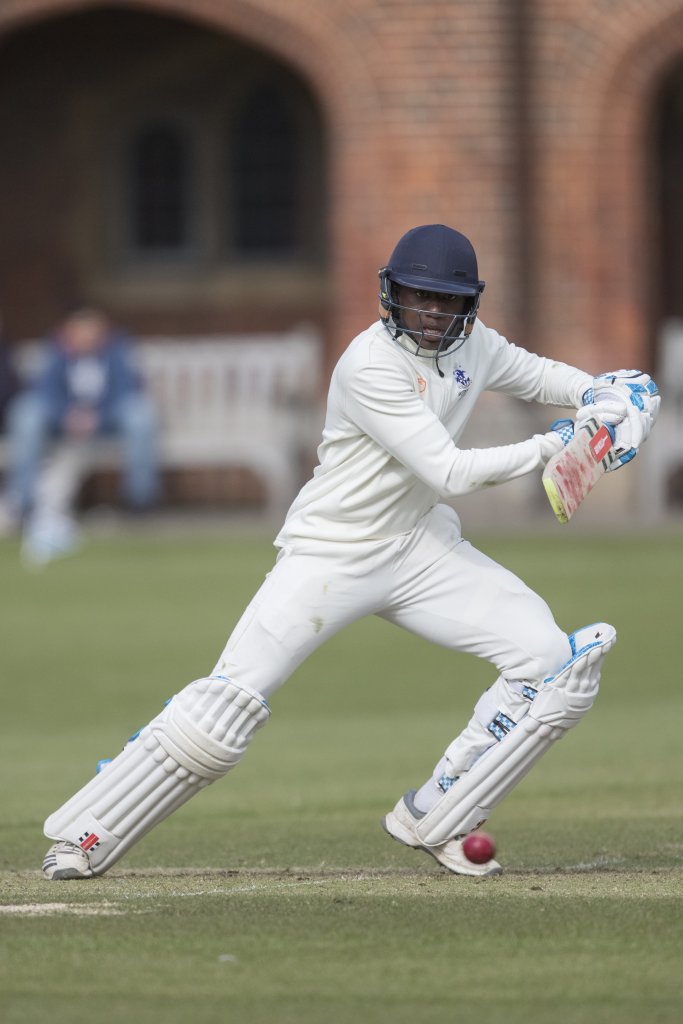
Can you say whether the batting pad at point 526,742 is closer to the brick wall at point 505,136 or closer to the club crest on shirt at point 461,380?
the club crest on shirt at point 461,380

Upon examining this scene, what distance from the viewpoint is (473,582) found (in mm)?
5461

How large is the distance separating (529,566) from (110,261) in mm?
7154

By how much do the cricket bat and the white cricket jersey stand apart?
95mm

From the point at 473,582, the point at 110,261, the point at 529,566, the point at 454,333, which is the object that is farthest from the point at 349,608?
the point at 110,261

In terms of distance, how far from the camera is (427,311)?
17.3 feet

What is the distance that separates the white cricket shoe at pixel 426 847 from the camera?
5426mm

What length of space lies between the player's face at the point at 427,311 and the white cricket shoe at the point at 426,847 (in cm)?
123

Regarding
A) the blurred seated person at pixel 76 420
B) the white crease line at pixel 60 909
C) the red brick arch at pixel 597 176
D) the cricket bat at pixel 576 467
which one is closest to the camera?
the white crease line at pixel 60 909

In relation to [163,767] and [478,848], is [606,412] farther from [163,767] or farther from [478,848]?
[163,767]

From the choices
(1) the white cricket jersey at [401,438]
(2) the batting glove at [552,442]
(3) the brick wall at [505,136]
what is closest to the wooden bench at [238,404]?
(3) the brick wall at [505,136]

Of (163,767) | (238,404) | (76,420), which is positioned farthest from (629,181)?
(163,767)

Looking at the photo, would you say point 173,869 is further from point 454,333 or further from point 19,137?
point 19,137

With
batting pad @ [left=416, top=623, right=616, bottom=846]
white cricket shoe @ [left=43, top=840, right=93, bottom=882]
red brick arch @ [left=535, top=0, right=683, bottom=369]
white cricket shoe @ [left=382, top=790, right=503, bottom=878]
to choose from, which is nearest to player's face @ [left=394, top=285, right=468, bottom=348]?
batting pad @ [left=416, top=623, right=616, bottom=846]

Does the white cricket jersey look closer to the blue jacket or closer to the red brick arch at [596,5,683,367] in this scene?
the blue jacket
